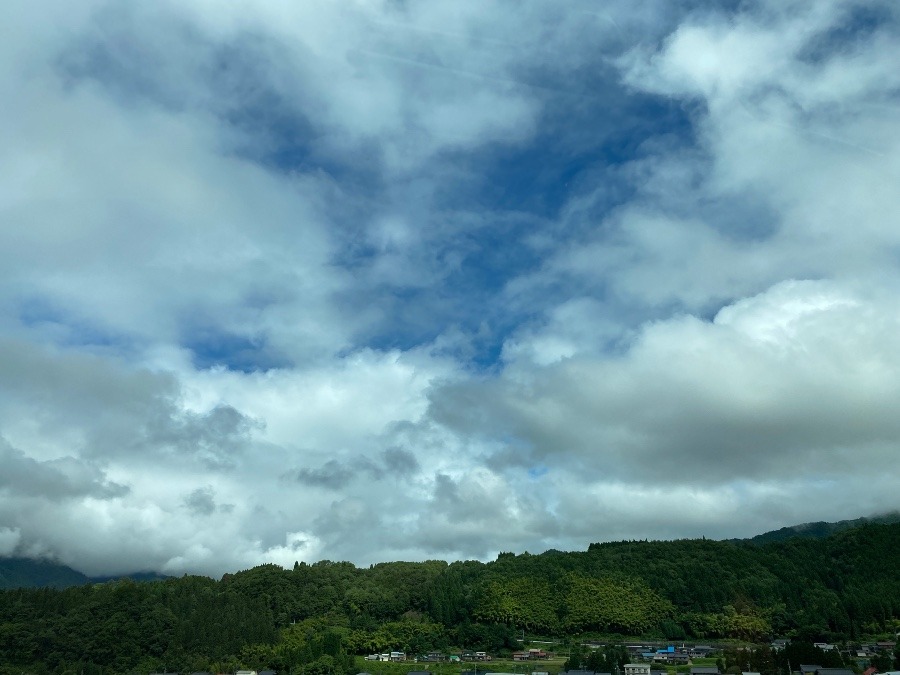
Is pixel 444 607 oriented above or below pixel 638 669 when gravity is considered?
above

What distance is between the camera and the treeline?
6631 cm

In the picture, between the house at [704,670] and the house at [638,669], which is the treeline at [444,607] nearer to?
the house at [638,669]

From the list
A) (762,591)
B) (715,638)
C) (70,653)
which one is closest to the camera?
(70,653)

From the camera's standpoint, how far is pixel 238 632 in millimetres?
69375

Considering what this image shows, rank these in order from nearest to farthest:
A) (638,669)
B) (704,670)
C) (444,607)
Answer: (704,670), (638,669), (444,607)

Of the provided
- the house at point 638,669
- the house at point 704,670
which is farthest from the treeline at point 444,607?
the house at point 704,670

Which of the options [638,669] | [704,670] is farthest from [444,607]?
[704,670]

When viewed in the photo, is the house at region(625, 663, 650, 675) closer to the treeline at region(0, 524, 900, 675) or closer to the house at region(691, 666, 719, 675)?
the house at region(691, 666, 719, 675)

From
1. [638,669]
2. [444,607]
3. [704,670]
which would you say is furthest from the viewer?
[444,607]

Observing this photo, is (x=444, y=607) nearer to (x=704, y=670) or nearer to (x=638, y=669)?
(x=638, y=669)

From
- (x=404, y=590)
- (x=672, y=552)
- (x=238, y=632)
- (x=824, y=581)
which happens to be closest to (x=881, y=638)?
(x=824, y=581)

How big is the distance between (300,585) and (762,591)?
161 feet

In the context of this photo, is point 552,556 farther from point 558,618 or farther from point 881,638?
point 881,638

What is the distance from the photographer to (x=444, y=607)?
79.3 meters
